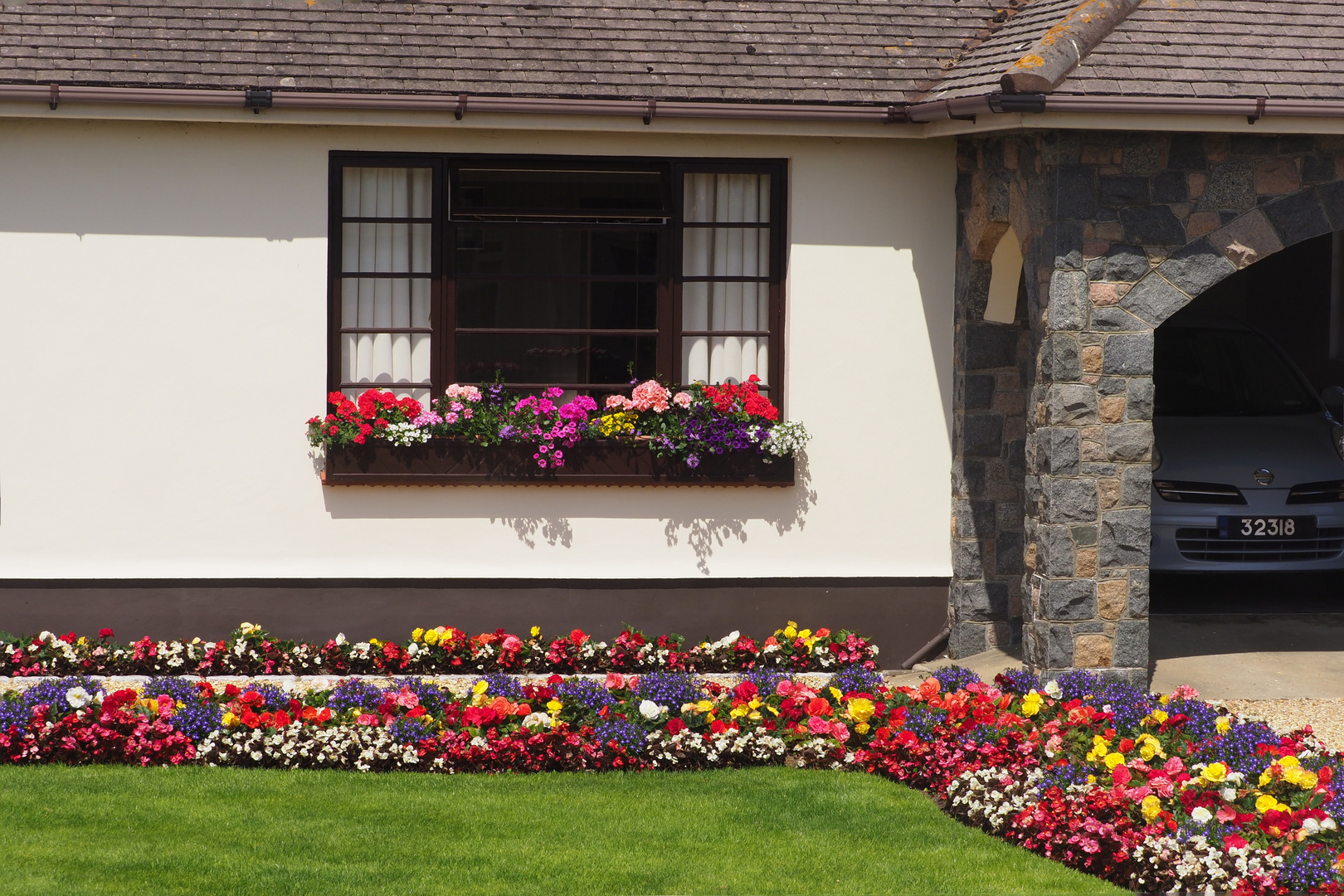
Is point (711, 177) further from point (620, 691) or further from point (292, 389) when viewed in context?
point (620, 691)

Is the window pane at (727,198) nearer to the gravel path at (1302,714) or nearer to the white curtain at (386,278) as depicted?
the white curtain at (386,278)

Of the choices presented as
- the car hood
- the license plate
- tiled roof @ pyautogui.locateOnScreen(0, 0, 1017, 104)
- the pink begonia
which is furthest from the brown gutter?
the license plate

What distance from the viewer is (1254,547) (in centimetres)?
1022

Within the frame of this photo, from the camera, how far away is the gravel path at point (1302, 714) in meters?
7.92

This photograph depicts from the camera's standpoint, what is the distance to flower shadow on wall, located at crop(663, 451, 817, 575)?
9.58 meters

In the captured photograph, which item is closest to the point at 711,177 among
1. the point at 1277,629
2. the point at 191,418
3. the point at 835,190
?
the point at 835,190

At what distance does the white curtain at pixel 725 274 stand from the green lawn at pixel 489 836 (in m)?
3.18

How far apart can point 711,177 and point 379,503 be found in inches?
109

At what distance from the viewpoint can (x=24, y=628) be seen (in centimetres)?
932

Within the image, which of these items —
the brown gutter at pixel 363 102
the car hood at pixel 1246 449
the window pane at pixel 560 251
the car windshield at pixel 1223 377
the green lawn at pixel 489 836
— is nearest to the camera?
the green lawn at pixel 489 836

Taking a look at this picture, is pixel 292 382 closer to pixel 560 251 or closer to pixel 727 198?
pixel 560 251

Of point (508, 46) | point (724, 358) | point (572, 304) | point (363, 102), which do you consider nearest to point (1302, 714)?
point (724, 358)

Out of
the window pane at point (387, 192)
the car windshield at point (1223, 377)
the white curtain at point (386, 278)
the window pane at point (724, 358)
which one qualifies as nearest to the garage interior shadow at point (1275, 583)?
the car windshield at point (1223, 377)

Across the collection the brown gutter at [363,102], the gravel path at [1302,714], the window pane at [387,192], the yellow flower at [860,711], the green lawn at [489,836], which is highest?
the brown gutter at [363,102]
